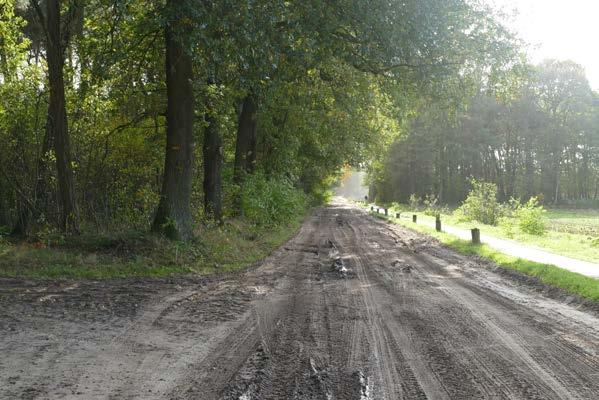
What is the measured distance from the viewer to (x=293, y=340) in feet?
20.3

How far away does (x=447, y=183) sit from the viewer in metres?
66.4

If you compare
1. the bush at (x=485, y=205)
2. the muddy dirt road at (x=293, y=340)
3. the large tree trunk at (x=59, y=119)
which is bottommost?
the muddy dirt road at (x=293, y=340)

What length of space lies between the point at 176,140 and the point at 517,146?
53662 mm

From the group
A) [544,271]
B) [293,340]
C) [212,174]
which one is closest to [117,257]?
[293,340]

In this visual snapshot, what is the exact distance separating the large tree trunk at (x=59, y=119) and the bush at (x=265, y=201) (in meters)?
8.55

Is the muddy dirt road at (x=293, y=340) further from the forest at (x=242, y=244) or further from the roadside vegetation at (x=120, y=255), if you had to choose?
the roadside vegetation at (x=120, y=255)

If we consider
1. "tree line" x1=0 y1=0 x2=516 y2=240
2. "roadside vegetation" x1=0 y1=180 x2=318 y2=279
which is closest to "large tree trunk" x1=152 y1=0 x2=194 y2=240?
"tree line" x1=0 y1=0 x2=516 y2=240

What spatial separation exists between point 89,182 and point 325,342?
37.0 ft

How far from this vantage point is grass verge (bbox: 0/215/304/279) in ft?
34.0

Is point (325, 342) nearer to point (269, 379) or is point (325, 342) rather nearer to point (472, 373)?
point (269, 379)

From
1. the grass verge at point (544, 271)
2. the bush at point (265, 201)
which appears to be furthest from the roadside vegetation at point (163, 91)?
the grass verge at point (544, 271)

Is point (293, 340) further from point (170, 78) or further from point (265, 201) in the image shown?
point (265, 201)

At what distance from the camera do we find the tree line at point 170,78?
33.6 feet

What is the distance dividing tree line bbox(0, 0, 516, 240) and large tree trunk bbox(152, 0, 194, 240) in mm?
29
